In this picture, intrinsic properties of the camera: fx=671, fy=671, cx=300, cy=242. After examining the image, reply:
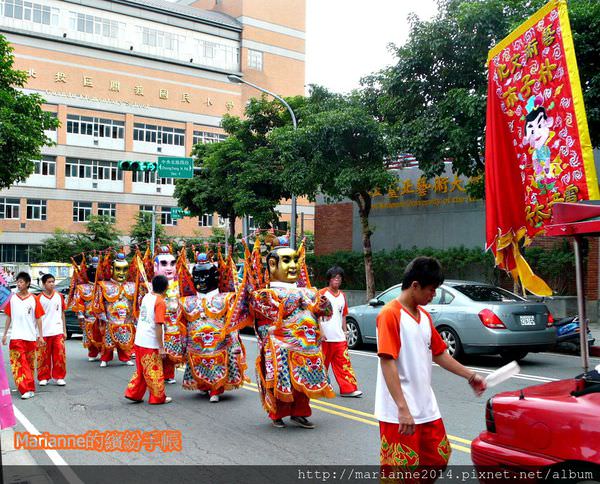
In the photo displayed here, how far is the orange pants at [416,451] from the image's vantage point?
12.5ft

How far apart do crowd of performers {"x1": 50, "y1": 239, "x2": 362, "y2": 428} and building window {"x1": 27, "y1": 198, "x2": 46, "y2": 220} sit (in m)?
36.4

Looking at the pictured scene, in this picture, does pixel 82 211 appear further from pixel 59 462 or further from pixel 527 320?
pixel 59 462

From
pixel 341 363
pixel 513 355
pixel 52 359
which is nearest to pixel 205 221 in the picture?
pixel 513 355

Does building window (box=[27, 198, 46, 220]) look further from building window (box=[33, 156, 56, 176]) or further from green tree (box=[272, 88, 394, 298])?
green tree (box=[272, 88, 394, 298])

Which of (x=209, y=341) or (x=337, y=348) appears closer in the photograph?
(x=209, y=341)

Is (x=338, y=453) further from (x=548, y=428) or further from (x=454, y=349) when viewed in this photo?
(x=454, y=349)

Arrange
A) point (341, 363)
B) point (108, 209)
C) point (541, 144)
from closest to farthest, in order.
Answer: point (541, 144)
point (341, 363)
point (108, 209)

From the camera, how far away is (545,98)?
7.80 meters

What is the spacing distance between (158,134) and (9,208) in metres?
12.0

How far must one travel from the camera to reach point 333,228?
27094mm

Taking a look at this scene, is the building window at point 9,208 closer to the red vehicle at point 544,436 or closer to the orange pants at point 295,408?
the orange pants at point 295,408

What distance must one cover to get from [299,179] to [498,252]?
42.1 feet

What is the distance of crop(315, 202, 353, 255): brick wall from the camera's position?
86.9ft

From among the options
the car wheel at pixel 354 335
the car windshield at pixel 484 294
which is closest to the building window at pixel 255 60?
the car wheel at pixel 354 335
